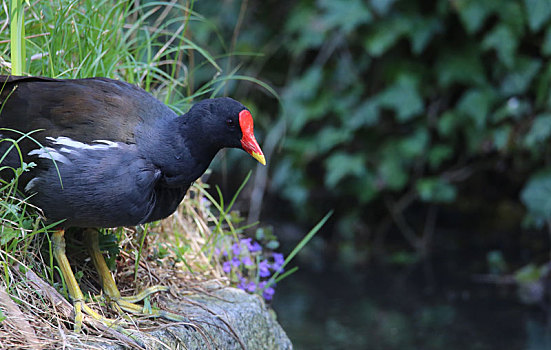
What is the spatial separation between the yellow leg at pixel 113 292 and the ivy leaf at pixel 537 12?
363cm

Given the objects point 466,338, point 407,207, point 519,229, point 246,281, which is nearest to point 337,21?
point 407,207

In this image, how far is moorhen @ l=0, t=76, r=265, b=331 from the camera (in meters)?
1.76

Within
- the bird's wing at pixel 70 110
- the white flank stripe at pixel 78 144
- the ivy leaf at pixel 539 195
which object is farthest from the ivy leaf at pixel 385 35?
the white flank stripe at pixel 78 144

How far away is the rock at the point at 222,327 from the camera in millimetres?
1863

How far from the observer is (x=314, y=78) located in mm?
5465

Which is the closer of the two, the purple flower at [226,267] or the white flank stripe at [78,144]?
the white flank stripe at [78,144]

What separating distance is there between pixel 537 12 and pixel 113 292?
3.79m

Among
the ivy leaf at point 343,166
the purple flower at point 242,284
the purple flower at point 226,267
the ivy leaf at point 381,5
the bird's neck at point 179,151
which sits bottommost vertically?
the ivy leaf at point 343,166

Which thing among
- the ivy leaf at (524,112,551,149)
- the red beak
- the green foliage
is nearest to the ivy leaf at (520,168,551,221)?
the green foliage

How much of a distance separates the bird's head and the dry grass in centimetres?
49

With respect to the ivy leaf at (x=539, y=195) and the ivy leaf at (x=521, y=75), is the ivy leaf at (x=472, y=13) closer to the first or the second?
the ivy leaf at (x=521, y=75)

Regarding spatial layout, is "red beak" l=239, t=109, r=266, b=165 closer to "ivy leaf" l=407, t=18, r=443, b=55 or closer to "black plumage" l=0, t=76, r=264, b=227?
"black plumage" l=0, t=76, r=264, b=227

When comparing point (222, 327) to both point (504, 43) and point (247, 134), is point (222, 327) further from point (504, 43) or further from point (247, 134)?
point (504, 43)

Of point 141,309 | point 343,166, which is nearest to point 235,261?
point 141,309
